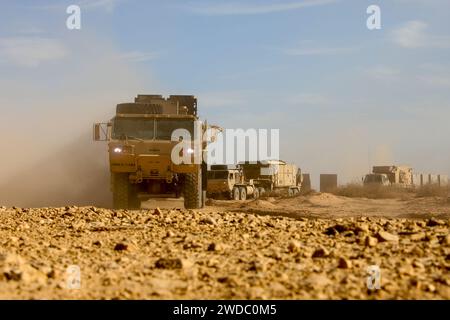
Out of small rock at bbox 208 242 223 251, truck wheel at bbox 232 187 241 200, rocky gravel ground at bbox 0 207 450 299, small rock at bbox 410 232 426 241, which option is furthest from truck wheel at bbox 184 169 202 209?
small rock at bbox 208 242 223 251

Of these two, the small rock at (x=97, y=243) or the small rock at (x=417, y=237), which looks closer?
the small rock at (x=417, y=237)

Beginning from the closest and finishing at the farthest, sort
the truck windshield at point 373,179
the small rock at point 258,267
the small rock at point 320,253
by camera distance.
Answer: the small rock at point 258,267
the small rock at point 320,253
the truck windshield at point 373,179

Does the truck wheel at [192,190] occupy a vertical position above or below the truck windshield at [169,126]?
below

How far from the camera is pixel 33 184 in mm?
30094

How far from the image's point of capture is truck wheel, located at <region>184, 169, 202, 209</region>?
688 inches

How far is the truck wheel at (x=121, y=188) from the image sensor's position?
17422mm

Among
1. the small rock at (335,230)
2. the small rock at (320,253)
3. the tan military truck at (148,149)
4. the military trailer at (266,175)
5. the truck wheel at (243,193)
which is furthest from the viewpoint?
the military trailer at (266,175)

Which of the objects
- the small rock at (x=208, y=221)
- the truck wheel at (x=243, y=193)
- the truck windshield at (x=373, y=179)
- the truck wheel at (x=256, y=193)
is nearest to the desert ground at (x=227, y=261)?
the small rock at (x=208, y=221)

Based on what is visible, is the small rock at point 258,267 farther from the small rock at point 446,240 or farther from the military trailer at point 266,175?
the military trailer at point 266,175

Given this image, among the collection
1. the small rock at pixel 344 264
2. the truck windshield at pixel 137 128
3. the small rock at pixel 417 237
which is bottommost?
the small rock at pixel 344 264

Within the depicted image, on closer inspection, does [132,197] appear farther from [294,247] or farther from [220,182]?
[294,247]

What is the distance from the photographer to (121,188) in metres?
17.5

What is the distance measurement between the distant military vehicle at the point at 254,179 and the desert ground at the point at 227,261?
1769 centimetres

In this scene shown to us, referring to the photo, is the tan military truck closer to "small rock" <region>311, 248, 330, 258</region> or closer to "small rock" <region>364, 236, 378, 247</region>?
"small rock" <region>364, 236, 378, 247</region>
